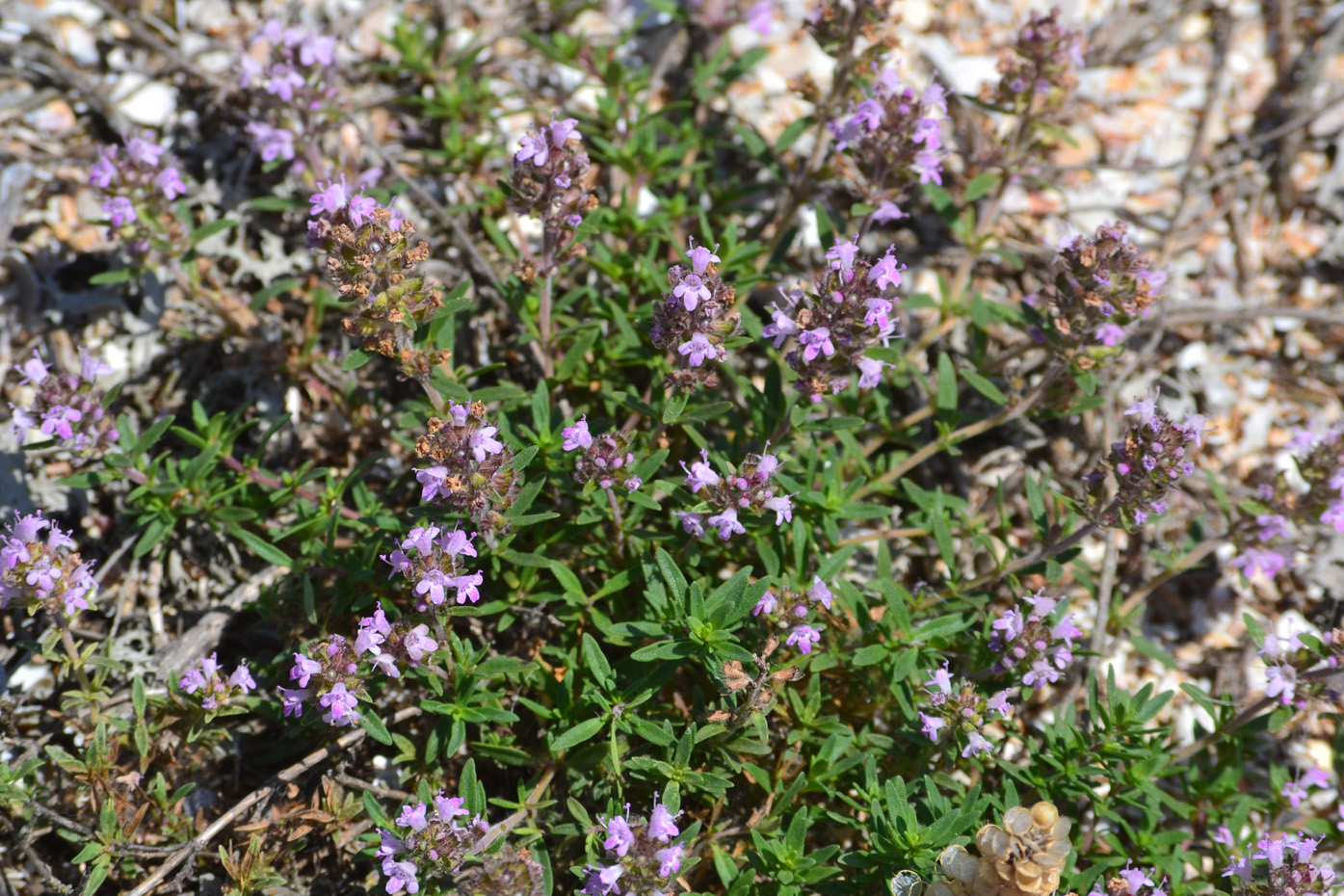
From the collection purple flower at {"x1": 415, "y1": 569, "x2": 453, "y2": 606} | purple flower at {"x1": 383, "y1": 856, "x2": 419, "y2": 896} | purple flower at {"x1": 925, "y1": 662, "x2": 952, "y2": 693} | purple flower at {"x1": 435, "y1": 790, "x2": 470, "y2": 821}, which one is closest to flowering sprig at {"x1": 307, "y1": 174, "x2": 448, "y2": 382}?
purple flower at {"x1": 415, "y1": 569, "x2": 453, "y2": 606}

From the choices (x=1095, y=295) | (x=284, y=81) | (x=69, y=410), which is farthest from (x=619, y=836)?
(x=284, y=81)

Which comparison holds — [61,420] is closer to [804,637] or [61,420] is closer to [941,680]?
[804,637]

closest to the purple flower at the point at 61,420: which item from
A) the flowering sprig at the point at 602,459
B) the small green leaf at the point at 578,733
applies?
the flowering sprig at the point at 602,459

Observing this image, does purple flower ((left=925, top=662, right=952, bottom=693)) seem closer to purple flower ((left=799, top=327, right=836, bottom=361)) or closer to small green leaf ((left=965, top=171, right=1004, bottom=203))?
purple flower ((left=799, top=327, right=836, bottom=361))

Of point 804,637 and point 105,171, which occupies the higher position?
point 105,171

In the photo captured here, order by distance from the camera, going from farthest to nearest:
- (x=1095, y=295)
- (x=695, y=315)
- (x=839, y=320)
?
(x=1095, y=295), (x=839, y=320), (x=695, y=315)

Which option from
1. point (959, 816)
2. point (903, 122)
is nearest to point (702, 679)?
point (959, 816)
